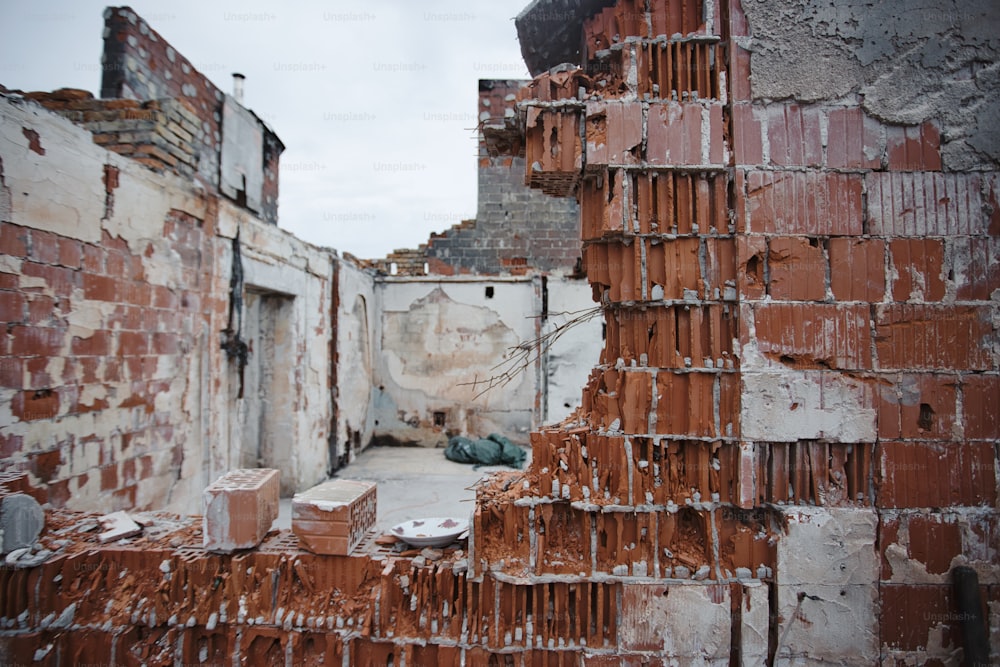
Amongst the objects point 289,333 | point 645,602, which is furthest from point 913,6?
point 289,333

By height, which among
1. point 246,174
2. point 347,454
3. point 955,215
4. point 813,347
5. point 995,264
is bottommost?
point 347,454

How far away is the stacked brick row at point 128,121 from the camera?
4816 millimetres

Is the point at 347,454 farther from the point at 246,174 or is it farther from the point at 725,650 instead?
the point at 725,650

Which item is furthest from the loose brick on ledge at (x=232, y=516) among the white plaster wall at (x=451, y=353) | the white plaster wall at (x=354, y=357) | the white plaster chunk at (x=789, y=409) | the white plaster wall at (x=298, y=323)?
the white plaster wall at (x=451, y=353)

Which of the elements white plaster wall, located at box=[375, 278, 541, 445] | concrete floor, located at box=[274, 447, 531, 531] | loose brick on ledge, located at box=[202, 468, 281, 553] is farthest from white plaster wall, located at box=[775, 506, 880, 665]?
white plaster wall, located at box=[375, 278, 541, 445]

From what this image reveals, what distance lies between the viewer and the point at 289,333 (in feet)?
21.5

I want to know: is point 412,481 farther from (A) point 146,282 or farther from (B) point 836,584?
(B) point 836,584

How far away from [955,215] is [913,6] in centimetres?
96

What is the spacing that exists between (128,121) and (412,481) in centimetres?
517

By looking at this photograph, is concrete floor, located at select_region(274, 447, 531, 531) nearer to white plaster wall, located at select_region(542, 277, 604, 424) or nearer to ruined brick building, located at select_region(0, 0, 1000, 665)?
white plaster wall, located at select_region(542, 277, 604, 424)

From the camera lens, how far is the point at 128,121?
4.82 m

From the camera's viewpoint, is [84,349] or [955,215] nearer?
[955,215]

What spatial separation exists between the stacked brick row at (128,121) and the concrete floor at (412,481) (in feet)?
12.3

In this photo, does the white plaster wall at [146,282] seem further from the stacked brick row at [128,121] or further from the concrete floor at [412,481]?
the concrete floor at [412,481]
